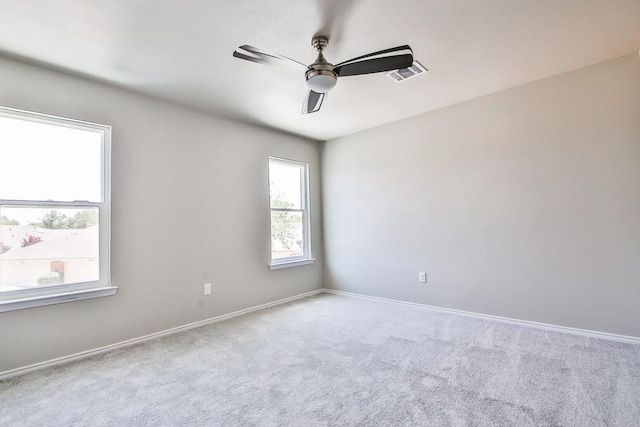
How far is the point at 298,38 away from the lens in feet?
7.38

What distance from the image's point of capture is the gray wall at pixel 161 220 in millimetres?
2518

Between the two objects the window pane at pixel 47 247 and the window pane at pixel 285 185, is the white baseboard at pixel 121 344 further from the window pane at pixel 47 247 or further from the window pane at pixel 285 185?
the window pane at pixel 285 185

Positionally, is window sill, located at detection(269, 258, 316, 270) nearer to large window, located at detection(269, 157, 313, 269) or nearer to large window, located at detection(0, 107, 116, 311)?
large window, located at detection(269, 157, 313, 269)

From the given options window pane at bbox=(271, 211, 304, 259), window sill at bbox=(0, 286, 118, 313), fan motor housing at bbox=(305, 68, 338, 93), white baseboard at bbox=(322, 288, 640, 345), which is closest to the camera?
fan motor housing at bbox=(305, 68, 338, 93)

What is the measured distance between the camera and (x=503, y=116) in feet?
10.8

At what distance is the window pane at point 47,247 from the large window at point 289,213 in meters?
2.05

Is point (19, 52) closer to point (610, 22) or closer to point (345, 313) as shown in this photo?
point (345, 313)

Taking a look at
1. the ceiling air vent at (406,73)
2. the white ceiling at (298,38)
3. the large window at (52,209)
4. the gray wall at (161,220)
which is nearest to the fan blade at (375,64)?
the white ceiling at (298,38)

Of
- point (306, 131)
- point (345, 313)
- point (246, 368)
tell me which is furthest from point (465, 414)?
point (306, 131)

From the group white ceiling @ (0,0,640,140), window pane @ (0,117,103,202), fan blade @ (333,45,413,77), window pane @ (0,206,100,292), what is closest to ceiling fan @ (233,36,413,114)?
fan blade @ (333,45,413,77)

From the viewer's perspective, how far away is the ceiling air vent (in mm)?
2725

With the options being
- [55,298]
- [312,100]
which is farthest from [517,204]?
[55,298]

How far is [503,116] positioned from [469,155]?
1.67 feet

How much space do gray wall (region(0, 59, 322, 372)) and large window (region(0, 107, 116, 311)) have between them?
0.11m
